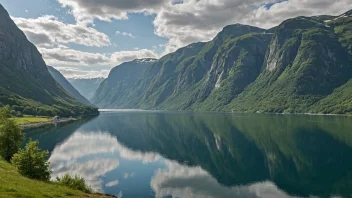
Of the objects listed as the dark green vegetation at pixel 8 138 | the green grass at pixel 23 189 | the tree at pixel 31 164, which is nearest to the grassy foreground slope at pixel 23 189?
the green grass at pixel 23 189

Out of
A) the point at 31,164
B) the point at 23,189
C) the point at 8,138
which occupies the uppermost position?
the point at 8,138

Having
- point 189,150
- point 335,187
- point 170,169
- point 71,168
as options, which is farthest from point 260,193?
point 189,150

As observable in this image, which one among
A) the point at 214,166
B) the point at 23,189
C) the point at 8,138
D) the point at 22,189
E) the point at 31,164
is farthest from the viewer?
the point at 214,166

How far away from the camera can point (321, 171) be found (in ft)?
234

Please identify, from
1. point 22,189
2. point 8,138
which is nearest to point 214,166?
point 8,138

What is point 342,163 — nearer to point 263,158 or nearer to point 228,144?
point 263,158

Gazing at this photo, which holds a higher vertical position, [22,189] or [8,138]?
[8,138]

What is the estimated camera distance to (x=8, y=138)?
189 ft

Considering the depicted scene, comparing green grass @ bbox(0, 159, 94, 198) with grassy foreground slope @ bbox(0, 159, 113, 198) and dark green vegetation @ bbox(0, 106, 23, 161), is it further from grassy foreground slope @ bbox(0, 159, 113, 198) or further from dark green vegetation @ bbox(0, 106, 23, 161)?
dark green vegetation @ bbox(0, 106, 23, 161)

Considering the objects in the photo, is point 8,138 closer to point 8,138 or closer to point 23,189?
point 8,138

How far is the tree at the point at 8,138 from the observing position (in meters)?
57.1

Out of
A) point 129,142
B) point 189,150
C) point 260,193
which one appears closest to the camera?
point 260,193

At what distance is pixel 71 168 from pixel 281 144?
243 feet

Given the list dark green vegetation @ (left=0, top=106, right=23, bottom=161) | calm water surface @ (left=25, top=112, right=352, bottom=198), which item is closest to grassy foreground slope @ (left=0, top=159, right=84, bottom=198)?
calm water surface @ (left=25, top=112, right=352, bottom=198)
